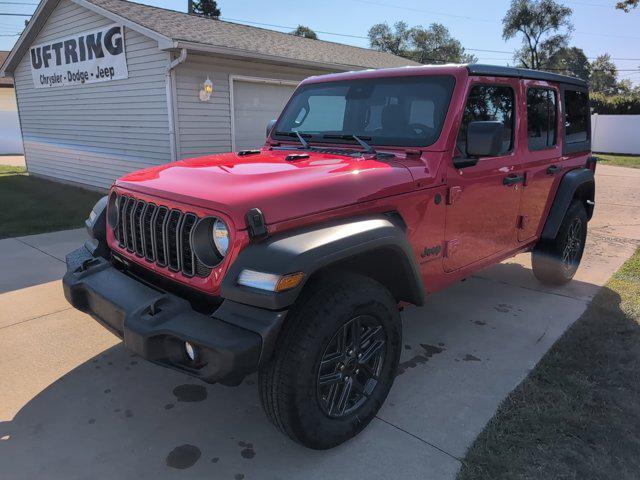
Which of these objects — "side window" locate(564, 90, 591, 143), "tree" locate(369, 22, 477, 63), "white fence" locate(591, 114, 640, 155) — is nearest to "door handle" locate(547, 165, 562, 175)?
"side window" locate(564, 90, 591, 143)

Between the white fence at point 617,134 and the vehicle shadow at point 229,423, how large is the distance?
2544cm

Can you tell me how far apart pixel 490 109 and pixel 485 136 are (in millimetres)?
690

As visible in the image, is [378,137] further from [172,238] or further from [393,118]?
[172,238]

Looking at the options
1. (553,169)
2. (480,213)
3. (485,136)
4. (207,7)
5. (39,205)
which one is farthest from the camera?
(207,7)

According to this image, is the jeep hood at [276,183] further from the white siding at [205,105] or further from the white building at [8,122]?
the white building at [8,122]

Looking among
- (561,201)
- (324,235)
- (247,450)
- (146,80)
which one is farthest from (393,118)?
(146,80)

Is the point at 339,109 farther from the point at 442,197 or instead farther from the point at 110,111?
the point at 110,111

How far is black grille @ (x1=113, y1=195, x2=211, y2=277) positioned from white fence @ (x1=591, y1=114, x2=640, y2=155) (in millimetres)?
26715

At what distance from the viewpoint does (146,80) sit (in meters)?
9.10

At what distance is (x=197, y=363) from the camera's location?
2.18 m

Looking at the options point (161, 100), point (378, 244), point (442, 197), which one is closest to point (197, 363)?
point (378, 244)

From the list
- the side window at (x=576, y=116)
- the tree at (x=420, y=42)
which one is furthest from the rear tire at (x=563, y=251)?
the tree at (x=420, y=42)

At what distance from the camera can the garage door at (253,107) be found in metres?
9.77

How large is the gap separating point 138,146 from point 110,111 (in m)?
1.35
